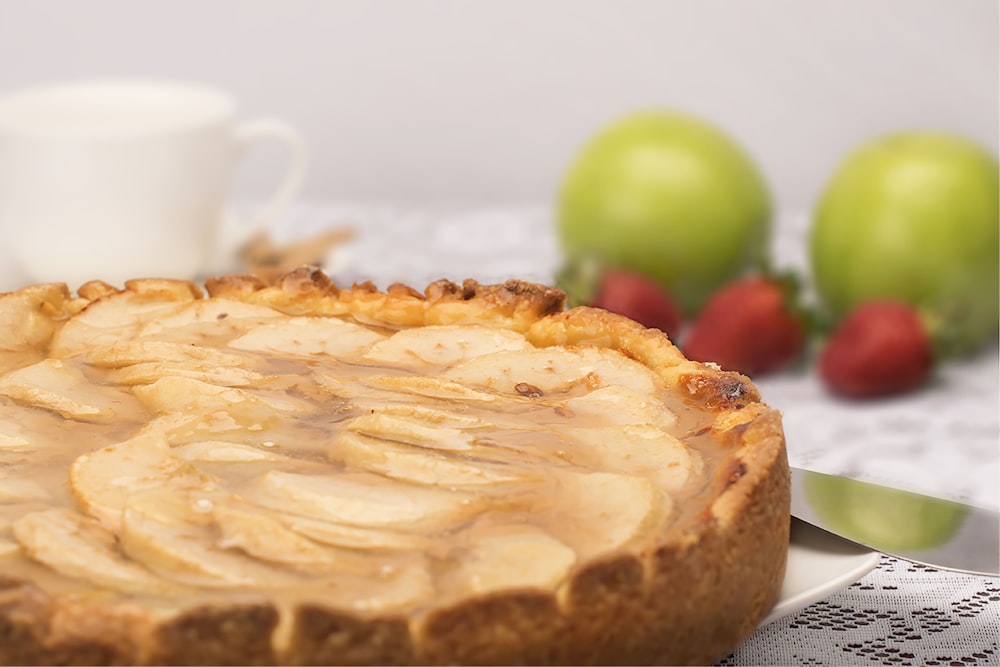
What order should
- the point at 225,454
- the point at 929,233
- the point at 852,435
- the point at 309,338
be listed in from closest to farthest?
1. the point at 225,454
2. the point at 309,338
3. the point at 852,435
4. the point at 929,233

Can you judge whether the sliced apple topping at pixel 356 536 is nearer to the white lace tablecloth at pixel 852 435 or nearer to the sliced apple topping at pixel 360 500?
the sliced apple topping at pixel 360 500

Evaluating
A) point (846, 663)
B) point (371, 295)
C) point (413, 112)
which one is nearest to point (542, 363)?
point (371, 295)

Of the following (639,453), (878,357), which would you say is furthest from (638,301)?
(639,453)

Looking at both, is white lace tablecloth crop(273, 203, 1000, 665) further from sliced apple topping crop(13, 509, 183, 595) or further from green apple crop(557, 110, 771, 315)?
sliced apple topping crop(13, 509, 183, 595)

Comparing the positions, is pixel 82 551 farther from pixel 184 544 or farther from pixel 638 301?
pixel 638 301

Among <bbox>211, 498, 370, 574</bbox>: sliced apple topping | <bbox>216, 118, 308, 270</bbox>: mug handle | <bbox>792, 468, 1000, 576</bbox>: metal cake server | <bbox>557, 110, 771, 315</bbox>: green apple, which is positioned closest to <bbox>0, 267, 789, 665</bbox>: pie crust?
<bbox>211, 498, 370, 574</bbox>: sliced apple topping

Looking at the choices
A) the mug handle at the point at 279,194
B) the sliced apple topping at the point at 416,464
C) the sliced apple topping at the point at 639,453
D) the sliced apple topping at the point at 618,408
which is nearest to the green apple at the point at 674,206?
the mug handle at the point at 279,194

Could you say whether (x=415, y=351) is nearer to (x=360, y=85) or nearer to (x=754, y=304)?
(x=754, y=304)
